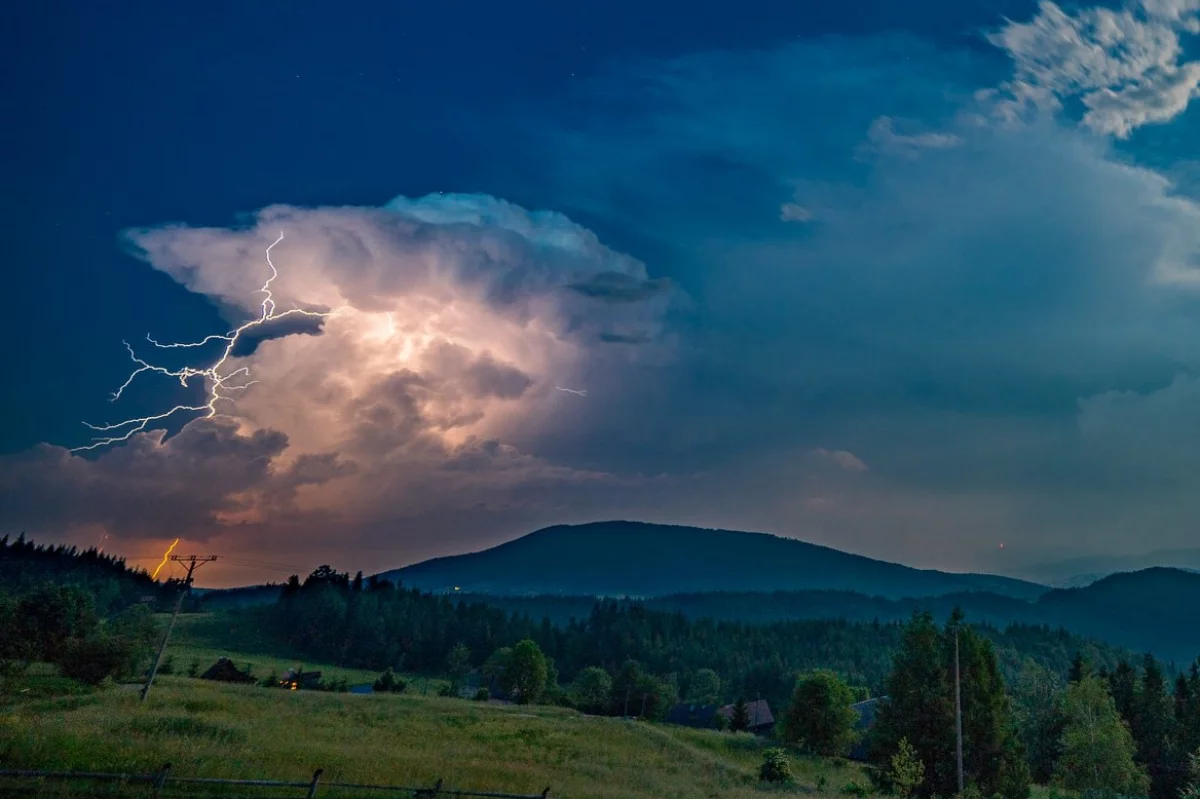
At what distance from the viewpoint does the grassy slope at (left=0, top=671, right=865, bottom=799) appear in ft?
85.1

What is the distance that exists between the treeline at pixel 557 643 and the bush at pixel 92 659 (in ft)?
294

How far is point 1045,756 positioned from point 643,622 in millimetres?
124359

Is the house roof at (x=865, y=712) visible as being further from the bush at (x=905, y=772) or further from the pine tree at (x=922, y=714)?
the bush at (x=905, y=772)

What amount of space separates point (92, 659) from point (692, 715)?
293 feet

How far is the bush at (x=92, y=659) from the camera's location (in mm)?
58281

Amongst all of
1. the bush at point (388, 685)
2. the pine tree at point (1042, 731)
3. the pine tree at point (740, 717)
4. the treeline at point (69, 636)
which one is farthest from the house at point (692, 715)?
the treeline at point (69, 636)

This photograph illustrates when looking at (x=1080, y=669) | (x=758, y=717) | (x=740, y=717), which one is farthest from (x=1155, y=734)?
(x=758, y=717)

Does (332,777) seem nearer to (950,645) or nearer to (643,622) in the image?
(950,645)

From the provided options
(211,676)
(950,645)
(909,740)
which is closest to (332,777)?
(909,740)

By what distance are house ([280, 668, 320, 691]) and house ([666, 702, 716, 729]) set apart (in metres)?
56.4

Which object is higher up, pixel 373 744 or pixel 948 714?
pixel 948 714

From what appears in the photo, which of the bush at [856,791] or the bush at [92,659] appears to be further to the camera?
the bush at [92,659]

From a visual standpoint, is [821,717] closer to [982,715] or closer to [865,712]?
[982,715]

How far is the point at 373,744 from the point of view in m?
39.2
